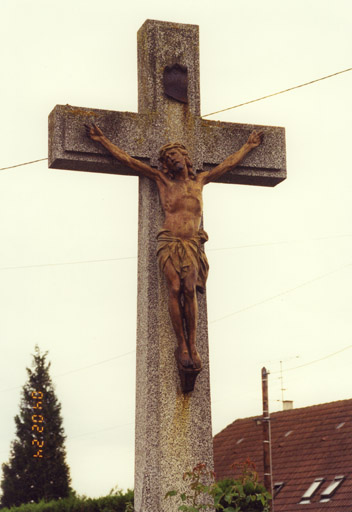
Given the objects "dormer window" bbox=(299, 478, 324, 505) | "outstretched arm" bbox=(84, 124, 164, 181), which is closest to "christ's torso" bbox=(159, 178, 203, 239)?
"outstretched arm" bbox=(84, 124, 164, 181)

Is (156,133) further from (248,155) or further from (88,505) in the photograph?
(88,505)

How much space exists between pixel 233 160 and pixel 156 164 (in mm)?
684

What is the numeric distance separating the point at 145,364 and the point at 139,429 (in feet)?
1.62

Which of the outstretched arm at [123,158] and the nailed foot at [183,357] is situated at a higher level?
the outstretched arm at [123,158]

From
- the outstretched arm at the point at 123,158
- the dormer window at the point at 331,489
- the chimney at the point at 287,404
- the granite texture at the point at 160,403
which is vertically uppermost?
the chimney at the point at 287,404

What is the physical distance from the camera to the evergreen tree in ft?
123

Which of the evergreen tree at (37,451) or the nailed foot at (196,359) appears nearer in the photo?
the nailed foot at (196,359)

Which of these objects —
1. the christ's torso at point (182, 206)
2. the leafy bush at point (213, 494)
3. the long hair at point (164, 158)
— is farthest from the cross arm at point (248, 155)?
the leafy bush at point (213, 494)

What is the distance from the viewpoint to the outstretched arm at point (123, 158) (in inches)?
471

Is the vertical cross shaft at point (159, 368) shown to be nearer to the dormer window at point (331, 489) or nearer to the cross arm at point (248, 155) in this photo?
the cross arm at point (248, 155)

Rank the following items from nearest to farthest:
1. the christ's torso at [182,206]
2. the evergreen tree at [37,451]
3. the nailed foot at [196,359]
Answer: the nailed foot at [196,359] → the christ's torso at [182,206] → the evergreen tree at [37,451]

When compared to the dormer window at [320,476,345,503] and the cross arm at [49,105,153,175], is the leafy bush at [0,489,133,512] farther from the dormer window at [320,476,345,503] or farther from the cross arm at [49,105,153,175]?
the cross arm at [49,105,153,175]

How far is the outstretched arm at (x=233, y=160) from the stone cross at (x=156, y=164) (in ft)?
0.27

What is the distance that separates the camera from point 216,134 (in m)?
12.5
